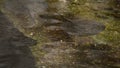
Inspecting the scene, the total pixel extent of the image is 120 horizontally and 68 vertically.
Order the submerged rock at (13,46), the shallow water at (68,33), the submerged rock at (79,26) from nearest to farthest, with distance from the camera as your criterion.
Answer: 1. the submerged rock at (13,46)
2. the shallow water at (68,33)
3. the submerged rock at (79,26)

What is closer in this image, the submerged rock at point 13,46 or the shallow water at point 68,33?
the submerged rock at point 13,46

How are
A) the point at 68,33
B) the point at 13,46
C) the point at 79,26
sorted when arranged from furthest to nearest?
1. the point at 79,26
2. the point at 68,33
3. the point at 13,46

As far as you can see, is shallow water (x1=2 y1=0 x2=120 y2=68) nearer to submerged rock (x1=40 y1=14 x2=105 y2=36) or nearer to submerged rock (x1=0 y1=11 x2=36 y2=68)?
submerged rock (x1=40 y1=14 x2=105 y2=36)

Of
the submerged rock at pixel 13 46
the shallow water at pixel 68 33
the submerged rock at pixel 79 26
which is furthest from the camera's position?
the submerged rock at pixel 79 26

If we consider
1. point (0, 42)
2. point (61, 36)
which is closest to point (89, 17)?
point (61, 36)

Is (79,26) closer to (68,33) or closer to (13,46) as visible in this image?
(68,33)

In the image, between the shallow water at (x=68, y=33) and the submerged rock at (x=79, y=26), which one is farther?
the submerged rock at (x=79, y=26)

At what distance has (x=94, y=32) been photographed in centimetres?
1167

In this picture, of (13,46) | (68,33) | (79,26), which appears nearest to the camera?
(13,46)

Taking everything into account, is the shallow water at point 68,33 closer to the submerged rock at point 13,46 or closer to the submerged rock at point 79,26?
the submerged rock at point 79,26

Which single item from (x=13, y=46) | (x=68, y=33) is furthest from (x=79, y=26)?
(x=13, y=46)

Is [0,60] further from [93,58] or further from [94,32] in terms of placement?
[94,32]

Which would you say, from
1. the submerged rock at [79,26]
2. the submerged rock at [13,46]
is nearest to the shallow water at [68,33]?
the submerged rock at [79,26]

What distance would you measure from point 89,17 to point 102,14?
0.87 meters
